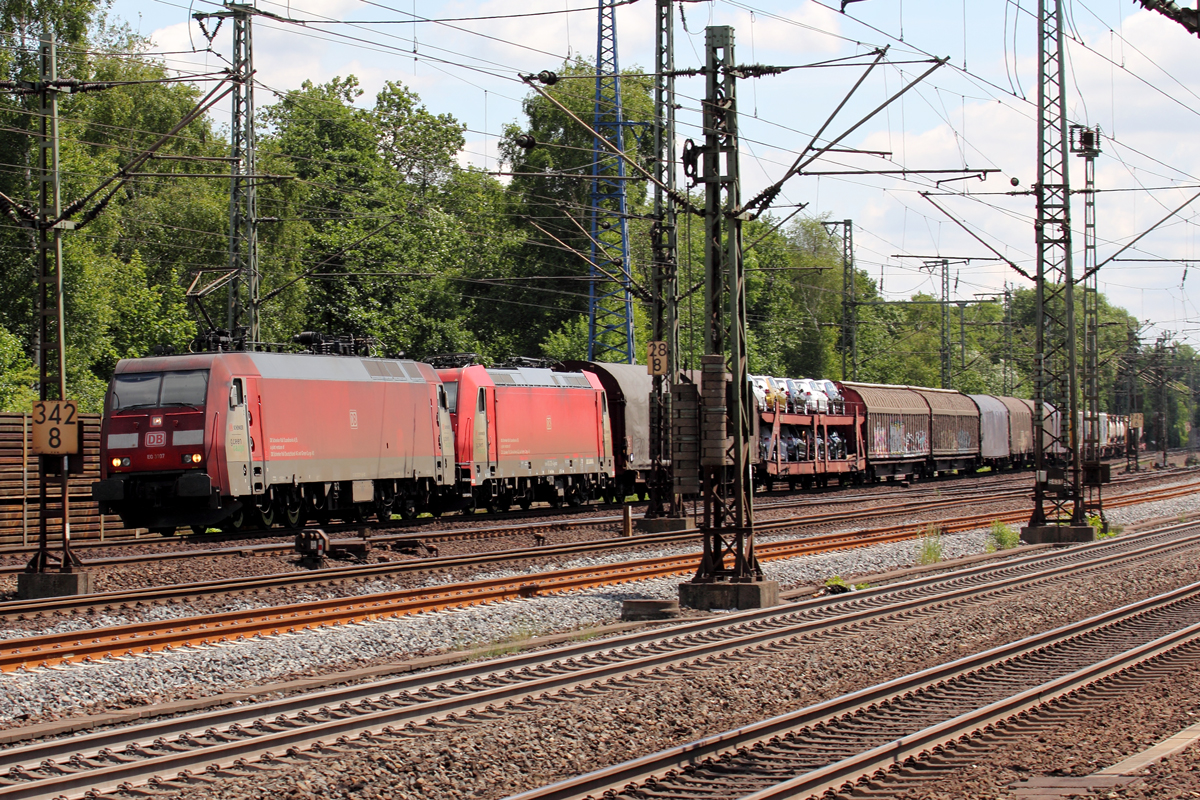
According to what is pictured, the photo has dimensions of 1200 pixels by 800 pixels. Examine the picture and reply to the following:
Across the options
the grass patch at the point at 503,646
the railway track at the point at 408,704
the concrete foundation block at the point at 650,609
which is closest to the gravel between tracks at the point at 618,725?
the railway track at the point at 408,704

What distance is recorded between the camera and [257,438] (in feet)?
74.9

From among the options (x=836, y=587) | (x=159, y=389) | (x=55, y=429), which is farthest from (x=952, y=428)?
(x=55, y=429)

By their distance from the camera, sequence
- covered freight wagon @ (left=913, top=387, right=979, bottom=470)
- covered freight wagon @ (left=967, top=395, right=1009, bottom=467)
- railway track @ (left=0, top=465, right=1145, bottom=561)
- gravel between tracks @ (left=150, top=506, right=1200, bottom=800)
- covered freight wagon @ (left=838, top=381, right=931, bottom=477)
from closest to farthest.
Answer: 1. gravel between tracks @ (left=150, top=506, right=1200, bottom=800)
2. railway track @ (left=0, top=465, right=1145, bottom=561)
3. covered freight wagon @ (left=838, top=381, right=931, bottom=477)
4. covered freight wagon @ (left=913, top=387, right=979, bottom=470)
5. covered freight wagon @ (left=967, top=395, right=1009, bottom=467)

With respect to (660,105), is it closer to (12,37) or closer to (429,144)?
(12,37)

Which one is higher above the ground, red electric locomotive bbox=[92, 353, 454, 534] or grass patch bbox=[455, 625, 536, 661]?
red electric locomotive bbox=[92, 353, 454, 534]

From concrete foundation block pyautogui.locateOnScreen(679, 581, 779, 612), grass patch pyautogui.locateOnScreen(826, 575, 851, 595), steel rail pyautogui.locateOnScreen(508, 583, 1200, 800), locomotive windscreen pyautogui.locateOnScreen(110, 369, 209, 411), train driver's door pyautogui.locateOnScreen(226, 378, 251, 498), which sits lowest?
steel rail pyautogui.locateOnScreen(508, 583, 1200, 800)

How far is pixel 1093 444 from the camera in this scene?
37.8 metres

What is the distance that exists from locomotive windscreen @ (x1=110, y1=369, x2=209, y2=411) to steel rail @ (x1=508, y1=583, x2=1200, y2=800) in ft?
48.1

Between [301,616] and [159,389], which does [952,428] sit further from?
[301,616]

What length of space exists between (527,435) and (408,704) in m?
20.9

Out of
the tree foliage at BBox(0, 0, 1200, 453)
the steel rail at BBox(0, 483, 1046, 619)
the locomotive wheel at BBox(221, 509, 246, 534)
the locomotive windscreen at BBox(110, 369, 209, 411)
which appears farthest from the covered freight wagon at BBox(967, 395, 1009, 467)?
the locomotive windscreen at BBox(110, 369, 209, 411)

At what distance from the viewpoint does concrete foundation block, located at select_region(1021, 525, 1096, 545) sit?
25906 millimetres

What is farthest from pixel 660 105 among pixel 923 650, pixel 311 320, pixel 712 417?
pixel 311 320

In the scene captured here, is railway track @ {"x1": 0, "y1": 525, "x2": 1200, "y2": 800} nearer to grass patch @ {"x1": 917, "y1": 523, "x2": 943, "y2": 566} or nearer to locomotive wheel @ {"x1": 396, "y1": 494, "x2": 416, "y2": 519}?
grass patch @ {"x1": 917, "y1": 523, "x2": 943, "y2": 566}
